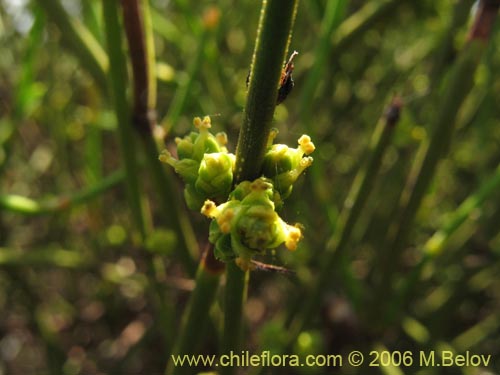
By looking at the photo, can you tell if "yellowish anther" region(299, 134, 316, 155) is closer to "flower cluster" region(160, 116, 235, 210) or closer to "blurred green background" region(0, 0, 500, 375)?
"flower cluster" region(160, 116, 235, 210)

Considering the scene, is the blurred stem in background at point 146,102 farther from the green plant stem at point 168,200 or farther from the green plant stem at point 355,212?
the green plant stem at point 355,212

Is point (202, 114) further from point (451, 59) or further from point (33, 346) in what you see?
point (33, 346)

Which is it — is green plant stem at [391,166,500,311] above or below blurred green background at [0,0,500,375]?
below

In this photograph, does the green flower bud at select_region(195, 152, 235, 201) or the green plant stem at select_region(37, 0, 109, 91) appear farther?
the green plant stem at select_region(37, 0, 109, 91)

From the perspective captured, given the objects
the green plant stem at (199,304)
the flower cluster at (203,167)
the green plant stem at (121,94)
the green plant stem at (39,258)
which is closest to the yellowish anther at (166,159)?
the flower cluster at (203,167)

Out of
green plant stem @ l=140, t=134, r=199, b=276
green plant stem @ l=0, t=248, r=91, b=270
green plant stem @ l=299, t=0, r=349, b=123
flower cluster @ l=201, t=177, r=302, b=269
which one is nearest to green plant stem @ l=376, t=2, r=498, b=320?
green plant stem @ l=299, t=0, r=349, b=123

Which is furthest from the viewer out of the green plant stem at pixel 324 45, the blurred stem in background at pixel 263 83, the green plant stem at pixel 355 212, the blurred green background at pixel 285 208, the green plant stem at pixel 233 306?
the blurred green background at pixel 285 208
